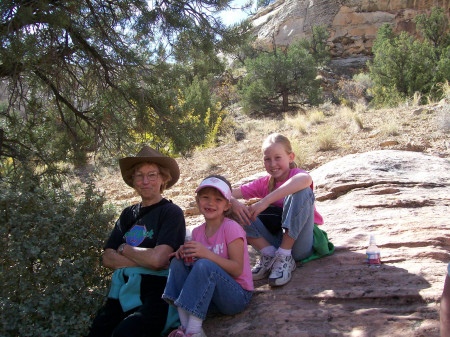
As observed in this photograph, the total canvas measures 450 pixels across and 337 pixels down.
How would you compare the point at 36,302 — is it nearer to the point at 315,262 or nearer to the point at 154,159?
the point at 154,159

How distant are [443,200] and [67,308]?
3432 millimetres

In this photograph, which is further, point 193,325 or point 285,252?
point 285,252

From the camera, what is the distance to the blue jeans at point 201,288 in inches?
90.2

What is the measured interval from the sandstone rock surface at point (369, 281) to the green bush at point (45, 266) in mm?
809

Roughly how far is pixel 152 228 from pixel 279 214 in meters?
0.93

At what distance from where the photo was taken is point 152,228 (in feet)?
8.92

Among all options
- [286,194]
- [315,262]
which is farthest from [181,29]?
[315,262]

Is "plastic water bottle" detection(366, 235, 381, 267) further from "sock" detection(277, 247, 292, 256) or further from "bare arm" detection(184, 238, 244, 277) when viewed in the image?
"bare arm" detection(184, 238, 244, 277)

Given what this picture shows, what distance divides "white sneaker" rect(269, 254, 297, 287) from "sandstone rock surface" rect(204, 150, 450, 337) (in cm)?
5

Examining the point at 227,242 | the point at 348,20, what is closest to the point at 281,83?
the point at 348,20

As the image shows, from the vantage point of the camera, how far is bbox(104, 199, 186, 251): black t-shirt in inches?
104

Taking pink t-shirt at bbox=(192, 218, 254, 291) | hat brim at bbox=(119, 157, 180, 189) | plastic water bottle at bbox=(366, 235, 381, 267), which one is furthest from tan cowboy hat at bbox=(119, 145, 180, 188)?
plastic water bottle at bbox=(366, 235, 381, 267)

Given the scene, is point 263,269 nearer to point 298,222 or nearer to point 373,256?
point 298,222

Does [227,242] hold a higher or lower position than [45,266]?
lower
